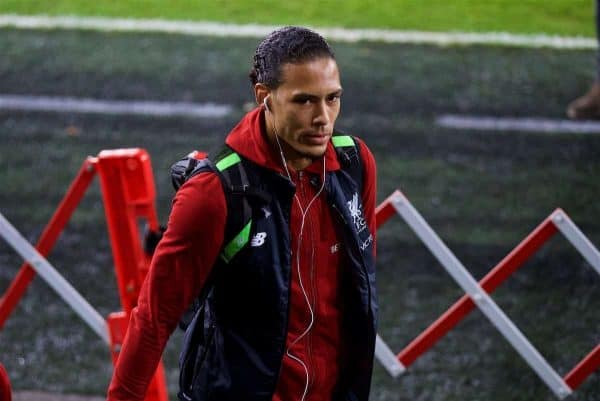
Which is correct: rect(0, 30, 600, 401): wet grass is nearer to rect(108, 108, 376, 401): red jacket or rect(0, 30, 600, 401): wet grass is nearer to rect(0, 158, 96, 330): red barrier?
rect(0, 158, 96, 330): red barrier

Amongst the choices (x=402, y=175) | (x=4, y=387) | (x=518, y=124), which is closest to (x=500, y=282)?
(x=4, y=387)

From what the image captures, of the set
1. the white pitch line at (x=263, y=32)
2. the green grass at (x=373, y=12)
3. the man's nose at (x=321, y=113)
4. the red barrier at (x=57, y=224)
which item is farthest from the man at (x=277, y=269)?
the green grass at (x=373, y=12)

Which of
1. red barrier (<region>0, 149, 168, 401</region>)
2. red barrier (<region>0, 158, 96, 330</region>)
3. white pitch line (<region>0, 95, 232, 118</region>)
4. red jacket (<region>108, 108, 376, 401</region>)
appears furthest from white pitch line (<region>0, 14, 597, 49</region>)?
red jacket (<region>108, 108, 376, 401</region>)

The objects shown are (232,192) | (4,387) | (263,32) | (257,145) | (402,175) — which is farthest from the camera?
(263,32)

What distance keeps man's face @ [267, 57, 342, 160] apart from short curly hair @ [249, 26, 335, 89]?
0.02 m

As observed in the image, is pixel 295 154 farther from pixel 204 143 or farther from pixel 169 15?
pixel 169 15

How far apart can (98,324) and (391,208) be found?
1.37 m

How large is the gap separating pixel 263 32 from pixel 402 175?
3744mm

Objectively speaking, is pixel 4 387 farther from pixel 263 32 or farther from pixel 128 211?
pixel 263 32

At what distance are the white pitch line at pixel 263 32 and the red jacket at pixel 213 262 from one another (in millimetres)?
8573

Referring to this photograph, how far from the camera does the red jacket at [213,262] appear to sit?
3.10 meters

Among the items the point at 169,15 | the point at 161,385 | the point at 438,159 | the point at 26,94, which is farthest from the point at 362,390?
the point at 169,15

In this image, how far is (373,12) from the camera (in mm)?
12766

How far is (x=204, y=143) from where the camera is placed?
948 cm
